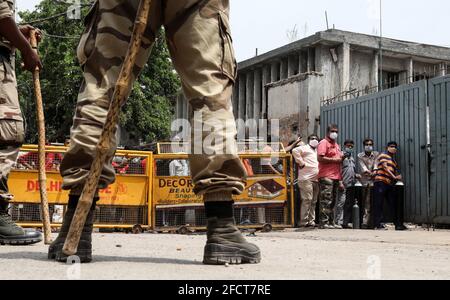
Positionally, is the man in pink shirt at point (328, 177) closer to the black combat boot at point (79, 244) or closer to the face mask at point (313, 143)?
the face mask at point (313, 143)

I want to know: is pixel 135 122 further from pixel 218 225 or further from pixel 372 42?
pixel 218 225

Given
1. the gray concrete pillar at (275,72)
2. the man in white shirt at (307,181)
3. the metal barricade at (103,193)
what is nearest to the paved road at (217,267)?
the metal barricade at (103,193)

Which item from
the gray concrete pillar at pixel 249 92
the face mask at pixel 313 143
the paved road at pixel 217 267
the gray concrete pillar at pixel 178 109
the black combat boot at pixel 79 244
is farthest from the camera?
the gray concrete pillar at pixel 178 109

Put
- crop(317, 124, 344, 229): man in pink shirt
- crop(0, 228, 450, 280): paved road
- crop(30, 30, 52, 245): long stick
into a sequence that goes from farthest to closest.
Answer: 1. crop(317, 124, 344, 229): man in pink shirt
2. crop(30, 30, 52, 245): long stick
3. crop(0, 228, 450, 280): paved road

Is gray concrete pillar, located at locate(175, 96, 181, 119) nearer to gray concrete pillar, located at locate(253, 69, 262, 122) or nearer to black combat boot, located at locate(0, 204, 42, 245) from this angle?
gray concrete pillar, located at locate(253, 69, 262, 122)

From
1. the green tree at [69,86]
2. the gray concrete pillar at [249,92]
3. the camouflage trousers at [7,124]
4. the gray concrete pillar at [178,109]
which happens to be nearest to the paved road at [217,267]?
the camouflage trousers at [7,124]

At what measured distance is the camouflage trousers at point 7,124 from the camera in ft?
14.4

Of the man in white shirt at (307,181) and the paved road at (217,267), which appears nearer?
the paved road at (217,267)

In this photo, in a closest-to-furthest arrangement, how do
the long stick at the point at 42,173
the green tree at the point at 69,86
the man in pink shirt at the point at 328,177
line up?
1. the long stick at the point at 42,173
2. the man in pink shirt at the point at 328,177
3. the green tree at the point at 69,86

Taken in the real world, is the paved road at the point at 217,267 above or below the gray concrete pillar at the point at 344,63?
below

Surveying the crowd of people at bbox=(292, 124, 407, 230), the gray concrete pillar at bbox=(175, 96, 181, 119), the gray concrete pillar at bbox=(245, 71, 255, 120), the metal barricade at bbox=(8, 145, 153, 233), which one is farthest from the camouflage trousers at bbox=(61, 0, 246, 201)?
the gray concrete pillar at bbox=(175, 96, 181, 119)


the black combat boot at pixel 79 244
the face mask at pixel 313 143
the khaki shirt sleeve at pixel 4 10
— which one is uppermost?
the khaki shirt sleeve at pixel 4 10

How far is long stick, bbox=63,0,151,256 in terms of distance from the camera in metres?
2.73

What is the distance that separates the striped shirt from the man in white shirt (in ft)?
4.00
